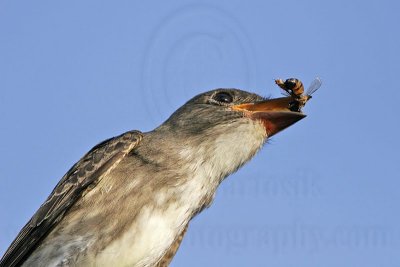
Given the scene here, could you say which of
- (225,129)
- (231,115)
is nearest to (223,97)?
(231,115)

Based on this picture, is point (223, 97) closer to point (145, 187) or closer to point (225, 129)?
point (225, 129)

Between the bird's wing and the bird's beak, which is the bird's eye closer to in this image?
the bird's beak

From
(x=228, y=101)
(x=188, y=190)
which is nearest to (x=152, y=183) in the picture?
(x=188, y=190)

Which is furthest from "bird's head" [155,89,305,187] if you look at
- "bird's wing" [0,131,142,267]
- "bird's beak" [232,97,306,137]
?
"bird's wing" [0,131,142,267]

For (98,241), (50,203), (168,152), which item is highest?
(168,152)

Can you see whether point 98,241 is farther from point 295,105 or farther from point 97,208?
point 295,105

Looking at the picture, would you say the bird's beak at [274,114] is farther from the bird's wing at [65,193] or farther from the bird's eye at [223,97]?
the bird's wing at [65,193]
